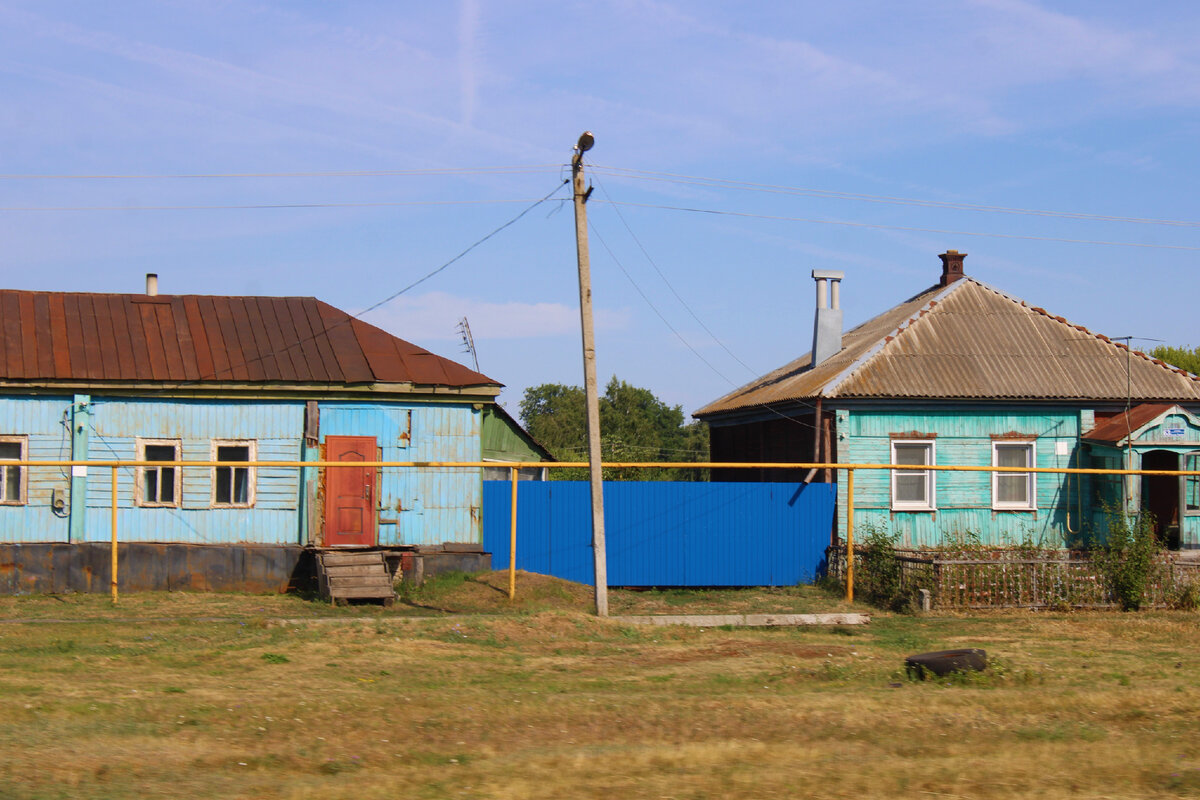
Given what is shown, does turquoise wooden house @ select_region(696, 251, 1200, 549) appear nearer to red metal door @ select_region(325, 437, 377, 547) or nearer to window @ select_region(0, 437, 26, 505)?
red metal door @ select_region(325, 437, 377, 547)

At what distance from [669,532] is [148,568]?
29.9ft

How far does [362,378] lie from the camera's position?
19125 mm

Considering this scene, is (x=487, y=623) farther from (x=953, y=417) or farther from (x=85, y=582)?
(x=953, y=417)

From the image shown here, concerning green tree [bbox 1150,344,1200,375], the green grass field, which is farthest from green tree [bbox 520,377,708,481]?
the green grass field

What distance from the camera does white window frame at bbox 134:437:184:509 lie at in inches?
733

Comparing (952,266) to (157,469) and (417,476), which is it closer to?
(417,476)

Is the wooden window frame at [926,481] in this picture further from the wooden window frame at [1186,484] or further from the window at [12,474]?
the window at [12,474]

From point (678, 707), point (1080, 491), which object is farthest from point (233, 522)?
point (1080, 491)

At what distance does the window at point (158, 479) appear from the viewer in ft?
61.3

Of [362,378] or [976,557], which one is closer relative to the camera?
[976,557]

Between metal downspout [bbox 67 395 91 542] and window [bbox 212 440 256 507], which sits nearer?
metal downspout [bbox 67 395 91 542]

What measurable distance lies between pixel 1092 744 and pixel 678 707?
3.31m

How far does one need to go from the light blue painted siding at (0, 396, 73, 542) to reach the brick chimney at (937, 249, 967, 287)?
19.5 m

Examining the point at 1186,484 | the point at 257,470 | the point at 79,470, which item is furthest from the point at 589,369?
the point at 1186,484
